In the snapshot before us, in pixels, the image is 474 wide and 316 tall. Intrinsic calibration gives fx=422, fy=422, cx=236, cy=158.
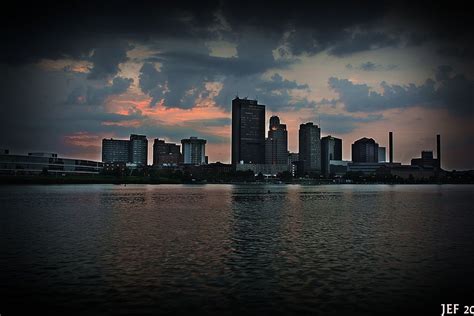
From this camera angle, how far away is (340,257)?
35.6m

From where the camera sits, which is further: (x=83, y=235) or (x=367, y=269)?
(x=83, y=235)

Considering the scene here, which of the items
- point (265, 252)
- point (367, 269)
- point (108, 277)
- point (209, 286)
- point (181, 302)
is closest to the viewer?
point (181, 302)

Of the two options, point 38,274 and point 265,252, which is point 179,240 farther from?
point 38,274

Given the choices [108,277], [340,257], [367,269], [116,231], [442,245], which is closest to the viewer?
[108,277]

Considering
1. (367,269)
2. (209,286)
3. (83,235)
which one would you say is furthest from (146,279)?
(83,235)

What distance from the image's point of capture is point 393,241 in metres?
44.5

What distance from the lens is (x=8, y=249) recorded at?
38.8 metres

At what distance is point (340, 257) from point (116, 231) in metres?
28.4

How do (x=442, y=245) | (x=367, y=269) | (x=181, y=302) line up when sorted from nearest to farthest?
1. (x=181, y=302)
2. (x=367, y=269)
3. (x=442, y=245)

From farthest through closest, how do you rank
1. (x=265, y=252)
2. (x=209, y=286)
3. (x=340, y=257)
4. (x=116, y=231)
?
(x=116, y=231) < (x=265, y=252) < (x=340, y=257) < (x=209, y=286)

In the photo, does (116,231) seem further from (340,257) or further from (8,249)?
(340,257)

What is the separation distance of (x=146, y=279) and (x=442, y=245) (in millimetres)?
29830

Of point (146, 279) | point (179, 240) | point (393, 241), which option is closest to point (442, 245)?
point (393, 241)

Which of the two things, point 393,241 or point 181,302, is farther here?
point 393,241
